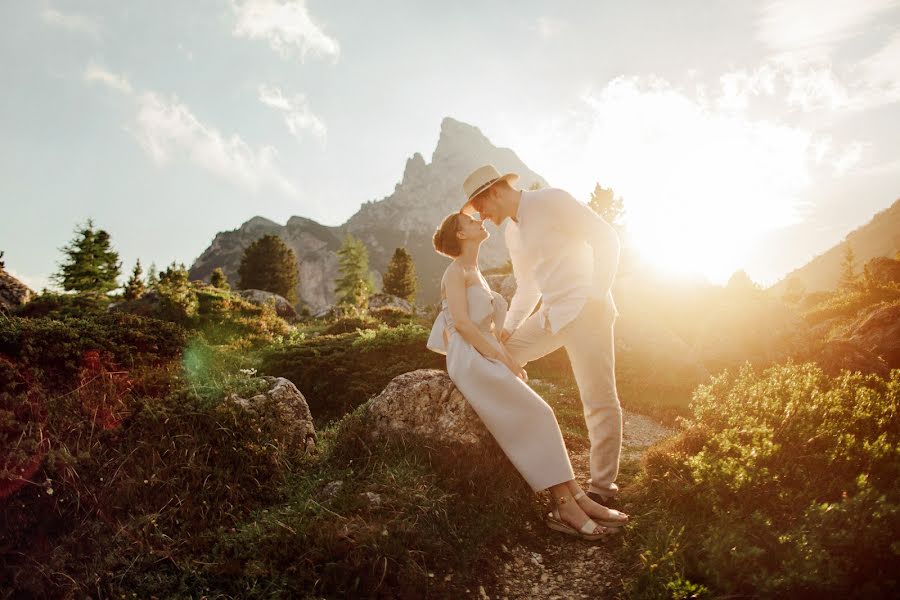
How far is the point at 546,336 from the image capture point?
5.20 m

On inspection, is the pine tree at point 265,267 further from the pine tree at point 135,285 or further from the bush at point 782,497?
the bush at point 782,497

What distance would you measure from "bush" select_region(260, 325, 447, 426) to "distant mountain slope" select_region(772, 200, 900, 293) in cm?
5645

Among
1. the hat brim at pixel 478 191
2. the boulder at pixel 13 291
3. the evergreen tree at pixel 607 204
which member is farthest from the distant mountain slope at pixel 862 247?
the boulder at pixel 13 291

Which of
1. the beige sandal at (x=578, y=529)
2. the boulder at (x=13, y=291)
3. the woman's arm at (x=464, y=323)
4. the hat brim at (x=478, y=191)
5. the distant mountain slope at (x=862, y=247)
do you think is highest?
the boulder at (x=13, y=291)

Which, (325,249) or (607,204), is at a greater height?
(325,249)

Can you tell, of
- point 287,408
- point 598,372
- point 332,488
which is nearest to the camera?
point 332,488

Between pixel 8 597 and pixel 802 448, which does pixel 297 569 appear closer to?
pixel 8 597

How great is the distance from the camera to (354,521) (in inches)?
158

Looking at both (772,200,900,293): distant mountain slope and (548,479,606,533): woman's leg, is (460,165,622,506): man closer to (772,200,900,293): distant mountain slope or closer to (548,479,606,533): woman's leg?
(548,479,606,533): woman's leg

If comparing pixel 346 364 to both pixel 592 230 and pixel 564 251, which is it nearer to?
pixel 564 251

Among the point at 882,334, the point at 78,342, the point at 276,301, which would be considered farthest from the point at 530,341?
the point at 276,301

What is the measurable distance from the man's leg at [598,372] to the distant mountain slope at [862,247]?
59.3m

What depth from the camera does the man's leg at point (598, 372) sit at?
4863 mm

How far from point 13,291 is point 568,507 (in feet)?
102
